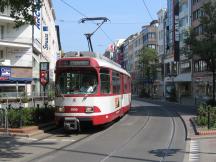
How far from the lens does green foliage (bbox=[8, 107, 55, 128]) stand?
21.4 metres

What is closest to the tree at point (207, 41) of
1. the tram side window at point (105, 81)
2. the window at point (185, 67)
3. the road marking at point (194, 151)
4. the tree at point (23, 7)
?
the tram side window at point (105, 81)

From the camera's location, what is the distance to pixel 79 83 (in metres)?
21.5

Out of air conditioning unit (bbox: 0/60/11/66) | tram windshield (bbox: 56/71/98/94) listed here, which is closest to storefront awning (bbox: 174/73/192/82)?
air conditioning unit (bbox: 0/60/11/66)

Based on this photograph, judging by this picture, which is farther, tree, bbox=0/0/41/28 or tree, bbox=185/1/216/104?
tree, bbox=185/1/216/104

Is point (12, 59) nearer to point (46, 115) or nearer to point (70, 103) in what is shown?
point (46, 115)

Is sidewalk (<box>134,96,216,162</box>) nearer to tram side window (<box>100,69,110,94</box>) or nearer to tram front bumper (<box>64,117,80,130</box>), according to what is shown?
tram side window (<box>100,69,110,94</box>)

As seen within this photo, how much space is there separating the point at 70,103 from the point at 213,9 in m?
26.1

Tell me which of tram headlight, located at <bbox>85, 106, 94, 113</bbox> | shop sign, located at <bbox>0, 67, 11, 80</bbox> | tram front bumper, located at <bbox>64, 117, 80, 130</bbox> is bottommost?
tram front bumper, located at <bbox>64, 117, 80, 130</bbox>

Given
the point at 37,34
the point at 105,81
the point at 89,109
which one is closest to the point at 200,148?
the point at 89,109

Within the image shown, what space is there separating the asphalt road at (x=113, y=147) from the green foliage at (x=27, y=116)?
177 centimetres

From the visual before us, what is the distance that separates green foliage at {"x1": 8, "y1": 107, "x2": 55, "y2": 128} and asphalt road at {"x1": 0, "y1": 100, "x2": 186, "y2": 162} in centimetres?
177

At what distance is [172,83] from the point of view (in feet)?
321

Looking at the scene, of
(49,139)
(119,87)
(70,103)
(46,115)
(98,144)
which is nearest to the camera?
(98,144)

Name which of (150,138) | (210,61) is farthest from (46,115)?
(210,61)
